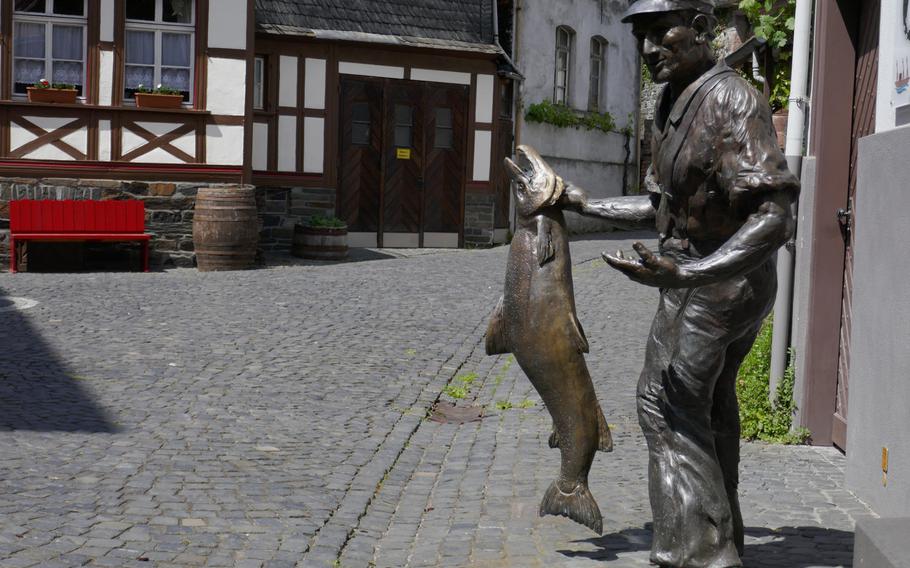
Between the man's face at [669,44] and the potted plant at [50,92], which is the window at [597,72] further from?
the man's face at [669,44]

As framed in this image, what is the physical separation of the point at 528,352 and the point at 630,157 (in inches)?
914

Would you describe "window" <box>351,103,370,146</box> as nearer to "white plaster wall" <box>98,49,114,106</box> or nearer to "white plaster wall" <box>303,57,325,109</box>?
"white plaster wall" <box>303,57,325,109</box>

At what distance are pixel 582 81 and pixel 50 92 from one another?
40.8 feet

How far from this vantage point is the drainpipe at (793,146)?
7160mm

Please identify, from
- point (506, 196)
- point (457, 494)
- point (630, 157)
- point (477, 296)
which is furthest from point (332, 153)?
point (457, 494)

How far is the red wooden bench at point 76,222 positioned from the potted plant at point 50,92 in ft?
4.11

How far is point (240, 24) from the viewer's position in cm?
1642

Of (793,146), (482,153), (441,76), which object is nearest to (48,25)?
(441,76)

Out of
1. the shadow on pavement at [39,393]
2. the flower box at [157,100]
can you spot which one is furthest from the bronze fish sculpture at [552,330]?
the flower box at [157,100]

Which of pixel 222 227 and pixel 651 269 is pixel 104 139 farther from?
pixel 651 269

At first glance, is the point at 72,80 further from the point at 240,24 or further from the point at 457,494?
the point at 457,494

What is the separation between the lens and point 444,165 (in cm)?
2061

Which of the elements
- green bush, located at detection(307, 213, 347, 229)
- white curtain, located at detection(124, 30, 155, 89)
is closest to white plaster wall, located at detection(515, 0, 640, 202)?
green bush, located at detection(307, 213, 347, 229)

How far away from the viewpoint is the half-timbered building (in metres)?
15.6
